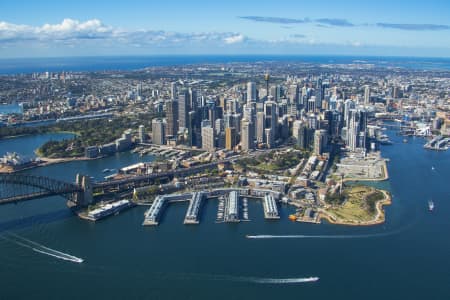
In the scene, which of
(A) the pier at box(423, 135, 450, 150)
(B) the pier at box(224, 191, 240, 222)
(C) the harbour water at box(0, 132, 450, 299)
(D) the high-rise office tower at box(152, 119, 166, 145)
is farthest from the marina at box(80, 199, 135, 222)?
(A) the pier at box(423, 135, 450, 150)

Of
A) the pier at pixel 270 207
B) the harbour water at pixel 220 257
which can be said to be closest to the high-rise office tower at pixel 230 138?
the pier at pixel 270 207

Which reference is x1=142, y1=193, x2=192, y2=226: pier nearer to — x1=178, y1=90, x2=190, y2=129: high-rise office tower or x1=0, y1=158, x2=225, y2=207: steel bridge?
x1=0, y1=158, x2=225, y2=207: steel bridge

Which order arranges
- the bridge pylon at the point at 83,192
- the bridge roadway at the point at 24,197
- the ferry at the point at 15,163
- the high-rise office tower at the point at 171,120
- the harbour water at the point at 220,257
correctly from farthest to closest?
the high-rise office tower at the point at 171,120
the ferry at the point at 15,163
the bridge pylon at the point at 83,192
the bridge roadway at the point at 24,197
the harbour water at the point at 220,257

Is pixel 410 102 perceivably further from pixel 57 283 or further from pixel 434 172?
pixel 57 283

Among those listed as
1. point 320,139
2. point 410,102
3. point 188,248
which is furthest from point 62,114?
point 410,102

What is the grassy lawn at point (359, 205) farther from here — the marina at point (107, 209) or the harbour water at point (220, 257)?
the marina at point (107, 209)
